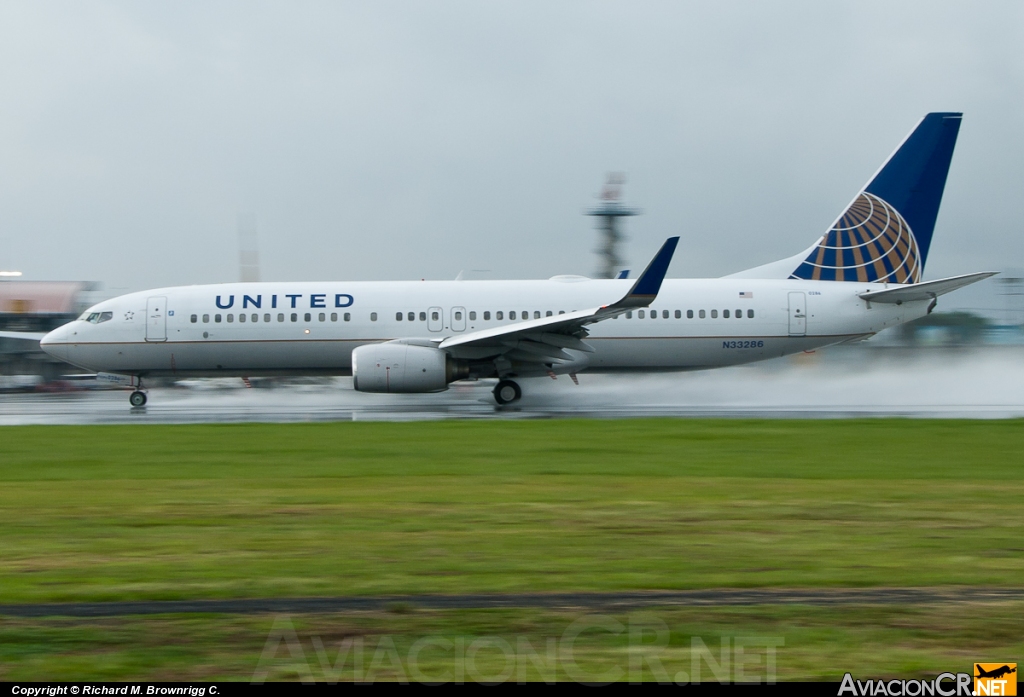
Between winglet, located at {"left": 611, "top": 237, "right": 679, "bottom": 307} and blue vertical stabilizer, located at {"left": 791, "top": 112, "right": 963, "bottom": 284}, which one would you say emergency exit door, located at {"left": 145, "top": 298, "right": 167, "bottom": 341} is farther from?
blue vertical stabilizer, located at {"left": 791, "top": 112, "right": 963, "bottom": 284}

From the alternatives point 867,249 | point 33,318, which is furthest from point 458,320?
point 33,318

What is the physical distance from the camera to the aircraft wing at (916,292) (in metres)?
19.5

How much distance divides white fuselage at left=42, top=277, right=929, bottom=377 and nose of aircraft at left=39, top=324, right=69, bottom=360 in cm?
3

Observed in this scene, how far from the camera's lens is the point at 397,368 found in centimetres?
1928

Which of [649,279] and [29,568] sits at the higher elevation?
[649,279]

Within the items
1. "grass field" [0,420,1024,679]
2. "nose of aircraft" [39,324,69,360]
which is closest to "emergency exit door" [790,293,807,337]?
"grass field" [0,420,1024,679]

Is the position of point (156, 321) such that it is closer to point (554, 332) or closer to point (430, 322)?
point (430, 322)

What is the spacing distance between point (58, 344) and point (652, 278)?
45.0 feet

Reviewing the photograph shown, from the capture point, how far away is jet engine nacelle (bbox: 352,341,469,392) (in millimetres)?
19266

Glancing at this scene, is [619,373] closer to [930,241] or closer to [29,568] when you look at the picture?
[930,241]

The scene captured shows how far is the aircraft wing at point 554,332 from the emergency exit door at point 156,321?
6669mm

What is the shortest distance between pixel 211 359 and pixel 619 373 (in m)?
9.33

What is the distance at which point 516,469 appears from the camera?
1132cm

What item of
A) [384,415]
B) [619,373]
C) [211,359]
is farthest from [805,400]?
[211,359]
